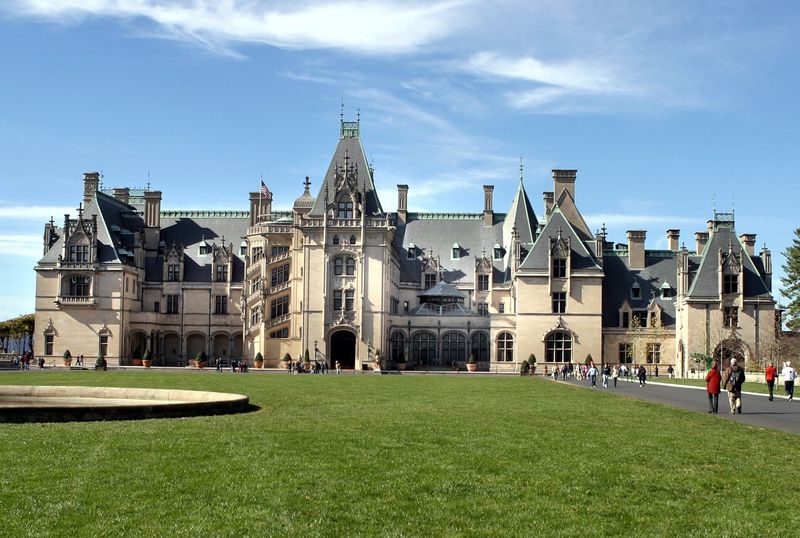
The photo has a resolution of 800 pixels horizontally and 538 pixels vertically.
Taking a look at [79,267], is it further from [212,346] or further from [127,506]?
[127,506]

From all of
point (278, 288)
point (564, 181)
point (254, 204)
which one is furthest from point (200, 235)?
point (564, 181)

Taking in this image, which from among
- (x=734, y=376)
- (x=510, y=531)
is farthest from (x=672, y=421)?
(x=510, y=531)

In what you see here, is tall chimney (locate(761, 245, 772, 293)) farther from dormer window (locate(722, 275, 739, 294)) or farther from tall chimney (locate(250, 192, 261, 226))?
tall chimney (locate(250, 192, 261, 226))

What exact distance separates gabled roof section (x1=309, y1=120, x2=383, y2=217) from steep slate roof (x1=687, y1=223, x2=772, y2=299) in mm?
27215

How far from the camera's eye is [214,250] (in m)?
97.5

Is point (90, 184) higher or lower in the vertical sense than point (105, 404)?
higher

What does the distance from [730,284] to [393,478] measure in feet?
222

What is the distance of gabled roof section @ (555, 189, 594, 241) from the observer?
93.2 meters

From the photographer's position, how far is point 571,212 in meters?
93.5

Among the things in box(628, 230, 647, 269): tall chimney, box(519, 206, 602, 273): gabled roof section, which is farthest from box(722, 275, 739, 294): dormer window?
box(628, 230, 647, 269): tall chimney

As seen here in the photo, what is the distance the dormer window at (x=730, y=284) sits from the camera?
79438mm

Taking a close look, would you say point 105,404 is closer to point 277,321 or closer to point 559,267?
point 277,321

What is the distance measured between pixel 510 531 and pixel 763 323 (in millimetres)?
70659

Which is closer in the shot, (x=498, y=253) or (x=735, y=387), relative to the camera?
(x=735, y=387)
